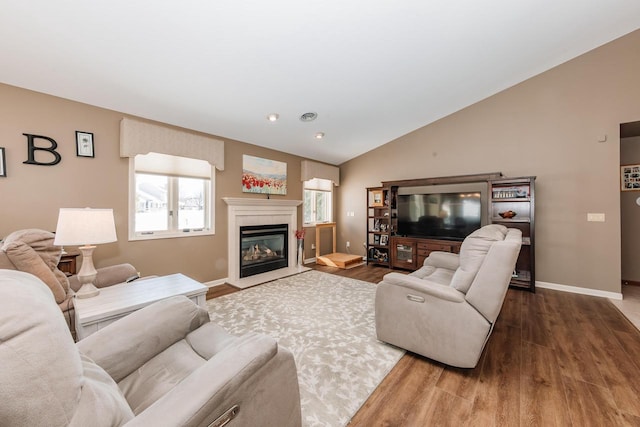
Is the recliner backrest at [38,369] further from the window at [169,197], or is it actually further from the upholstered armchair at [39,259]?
the window at [169,197]

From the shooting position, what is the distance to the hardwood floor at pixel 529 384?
5.03 ft

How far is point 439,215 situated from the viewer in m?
4.67

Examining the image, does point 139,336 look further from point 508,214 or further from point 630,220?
point 630,220

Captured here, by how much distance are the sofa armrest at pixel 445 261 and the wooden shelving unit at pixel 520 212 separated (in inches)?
53.5

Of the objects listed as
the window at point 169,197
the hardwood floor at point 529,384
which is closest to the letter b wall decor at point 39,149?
the window at point 169,197

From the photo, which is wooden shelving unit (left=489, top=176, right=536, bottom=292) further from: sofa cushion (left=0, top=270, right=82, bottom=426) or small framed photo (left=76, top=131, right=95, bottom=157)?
small framed photo (left=76, top=131, right=95, bottom=157)

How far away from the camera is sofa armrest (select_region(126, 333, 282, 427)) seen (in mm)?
718

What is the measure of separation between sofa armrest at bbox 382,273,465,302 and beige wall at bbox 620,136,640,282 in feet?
13.9

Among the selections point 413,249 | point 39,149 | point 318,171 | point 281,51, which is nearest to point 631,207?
point 413,249

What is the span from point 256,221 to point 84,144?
8.04 ft

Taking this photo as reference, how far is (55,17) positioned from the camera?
187 cm

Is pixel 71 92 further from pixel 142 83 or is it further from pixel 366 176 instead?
pixel 366 176

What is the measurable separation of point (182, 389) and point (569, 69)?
5.64 m

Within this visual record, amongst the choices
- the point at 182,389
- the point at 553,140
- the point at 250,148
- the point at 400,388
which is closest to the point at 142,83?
the point at 250,148
